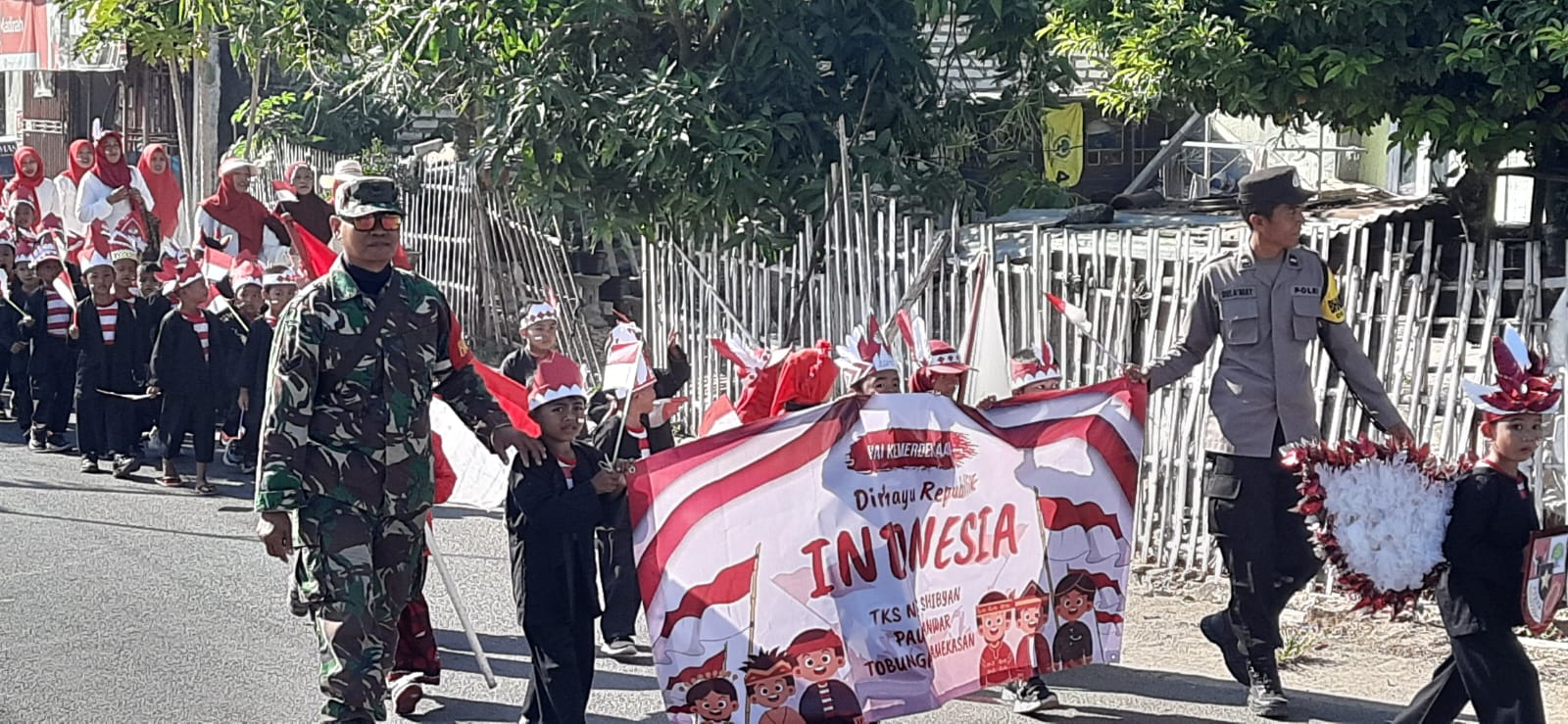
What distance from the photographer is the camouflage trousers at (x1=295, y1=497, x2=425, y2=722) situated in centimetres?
562

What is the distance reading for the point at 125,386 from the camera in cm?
1241

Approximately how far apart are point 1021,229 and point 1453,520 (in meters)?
4.76

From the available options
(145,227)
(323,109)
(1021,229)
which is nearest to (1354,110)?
(1021,229)

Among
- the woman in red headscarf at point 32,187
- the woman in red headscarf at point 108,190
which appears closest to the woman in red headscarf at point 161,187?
the woman in red headscarf at point 108,190

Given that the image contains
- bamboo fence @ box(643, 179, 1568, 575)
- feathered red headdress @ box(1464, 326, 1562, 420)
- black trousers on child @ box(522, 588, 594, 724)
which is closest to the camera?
feathered red headdress @ box(1464, 326, 1562, 420)

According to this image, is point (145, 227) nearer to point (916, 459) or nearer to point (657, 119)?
point (657, 119)

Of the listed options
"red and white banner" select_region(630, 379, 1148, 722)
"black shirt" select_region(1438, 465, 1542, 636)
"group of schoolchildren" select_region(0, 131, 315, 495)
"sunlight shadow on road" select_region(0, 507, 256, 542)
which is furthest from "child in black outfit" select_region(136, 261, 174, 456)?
"black shirt" select_region(1438, 465, 1542, 636)

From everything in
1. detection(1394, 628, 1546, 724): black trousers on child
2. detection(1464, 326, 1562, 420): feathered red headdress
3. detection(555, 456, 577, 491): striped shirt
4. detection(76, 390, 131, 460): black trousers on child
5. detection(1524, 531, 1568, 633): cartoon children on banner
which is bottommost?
detection(76, 390, 131, 460): black trousers on child

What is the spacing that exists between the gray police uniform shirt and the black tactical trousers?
9cm

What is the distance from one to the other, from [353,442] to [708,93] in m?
5.72

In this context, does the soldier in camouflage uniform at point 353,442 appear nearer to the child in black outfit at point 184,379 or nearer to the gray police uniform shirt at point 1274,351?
the gray police uniform shirt at point 1274,351

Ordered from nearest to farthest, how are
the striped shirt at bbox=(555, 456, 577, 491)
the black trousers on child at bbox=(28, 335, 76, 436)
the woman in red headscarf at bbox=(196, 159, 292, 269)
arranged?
the striped shirt at bbox=(555, 456, 577, 491) → the black trousers on child at bbox=(28, 335, 76, 436) → the woman in red headscarf at bbox=(196, 159, 292, 269)

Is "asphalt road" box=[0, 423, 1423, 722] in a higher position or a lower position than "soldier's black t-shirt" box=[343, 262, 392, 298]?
lower

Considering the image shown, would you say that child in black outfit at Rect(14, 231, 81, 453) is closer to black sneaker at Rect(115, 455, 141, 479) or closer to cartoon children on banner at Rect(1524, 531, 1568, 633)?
black sneaker at Rect(115, 455, 141, 479)
